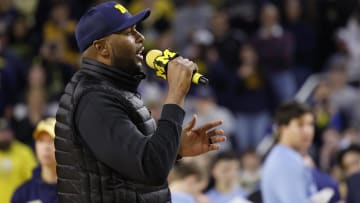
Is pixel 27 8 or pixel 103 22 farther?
pixel 27 8

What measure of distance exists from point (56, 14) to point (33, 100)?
1.86 m

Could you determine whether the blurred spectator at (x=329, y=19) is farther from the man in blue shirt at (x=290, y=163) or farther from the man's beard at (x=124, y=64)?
the man's beard at (x=124, y=64)

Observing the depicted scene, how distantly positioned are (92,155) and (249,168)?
693 centimetres

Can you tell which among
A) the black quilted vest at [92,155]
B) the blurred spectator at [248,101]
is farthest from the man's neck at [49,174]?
the blurred spectator at [248,101]

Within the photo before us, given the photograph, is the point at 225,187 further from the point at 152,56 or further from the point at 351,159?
the point at 152,56

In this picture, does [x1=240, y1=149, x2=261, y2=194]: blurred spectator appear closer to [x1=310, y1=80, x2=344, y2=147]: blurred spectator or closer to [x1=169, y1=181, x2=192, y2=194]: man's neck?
[x1=310, y1=80, x2=344, y2=147]: blurred spectator

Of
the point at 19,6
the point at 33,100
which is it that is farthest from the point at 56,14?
the point at 33,100

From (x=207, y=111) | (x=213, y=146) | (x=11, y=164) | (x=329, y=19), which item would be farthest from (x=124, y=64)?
(x=329, y=19)

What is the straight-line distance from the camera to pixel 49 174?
5754mm

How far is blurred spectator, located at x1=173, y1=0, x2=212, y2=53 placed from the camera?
12.9m

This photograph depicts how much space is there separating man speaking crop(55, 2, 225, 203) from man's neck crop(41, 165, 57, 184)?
2211 mm

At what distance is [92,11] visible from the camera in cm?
361

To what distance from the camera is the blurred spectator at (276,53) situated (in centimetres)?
1198

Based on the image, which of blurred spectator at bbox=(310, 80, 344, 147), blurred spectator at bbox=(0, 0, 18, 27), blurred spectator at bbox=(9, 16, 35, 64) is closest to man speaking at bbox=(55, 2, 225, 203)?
blurred spectator at bbox=(310, 80, 344, 147)
